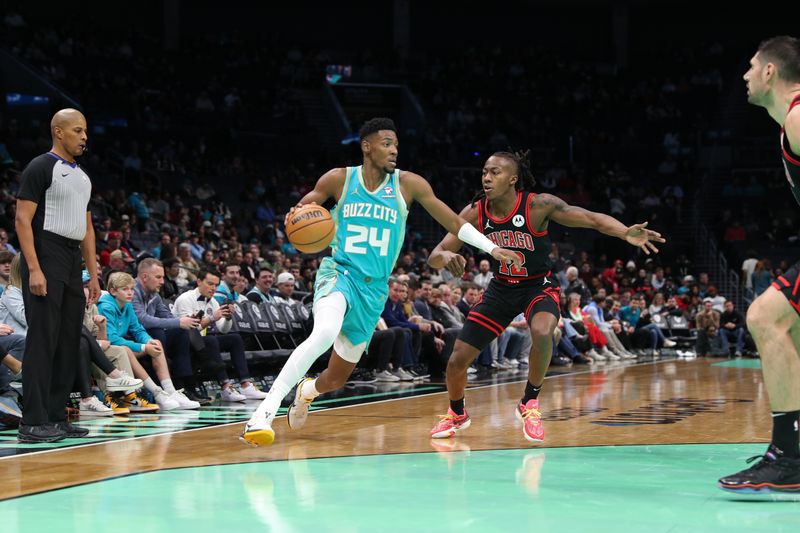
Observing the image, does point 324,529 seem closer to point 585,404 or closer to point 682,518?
point 682,518

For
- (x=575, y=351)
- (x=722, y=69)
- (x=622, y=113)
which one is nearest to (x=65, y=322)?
(x=575, y=351)

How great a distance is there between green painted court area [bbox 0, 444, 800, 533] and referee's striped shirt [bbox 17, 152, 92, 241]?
1903 mm

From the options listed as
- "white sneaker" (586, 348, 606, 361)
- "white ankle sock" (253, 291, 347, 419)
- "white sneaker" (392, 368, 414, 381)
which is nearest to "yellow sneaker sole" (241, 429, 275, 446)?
"white ankle sock" (253, 291, 347, 419)

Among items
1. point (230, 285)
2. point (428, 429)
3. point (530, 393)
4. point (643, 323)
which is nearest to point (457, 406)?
point (428, 429)

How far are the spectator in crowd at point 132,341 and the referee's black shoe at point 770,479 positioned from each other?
497cm

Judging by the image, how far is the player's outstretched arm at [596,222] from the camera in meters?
5.86

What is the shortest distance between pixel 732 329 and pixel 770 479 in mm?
14691

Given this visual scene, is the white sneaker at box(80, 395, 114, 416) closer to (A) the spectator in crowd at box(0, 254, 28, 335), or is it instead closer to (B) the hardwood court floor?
(A) the spectator in crowd at box(0, 254, 28, 335)

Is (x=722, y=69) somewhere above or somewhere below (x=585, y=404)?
above

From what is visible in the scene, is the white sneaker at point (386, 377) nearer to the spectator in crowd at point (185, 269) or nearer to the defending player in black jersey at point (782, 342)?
the spectator in crowd at point (185, 269)

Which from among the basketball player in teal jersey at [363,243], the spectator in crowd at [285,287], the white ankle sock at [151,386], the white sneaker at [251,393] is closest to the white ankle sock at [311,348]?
the basketball player in teal jersey at [363,243]

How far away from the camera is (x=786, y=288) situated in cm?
434

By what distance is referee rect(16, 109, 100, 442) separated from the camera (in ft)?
19.7

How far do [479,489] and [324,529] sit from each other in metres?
1.07
